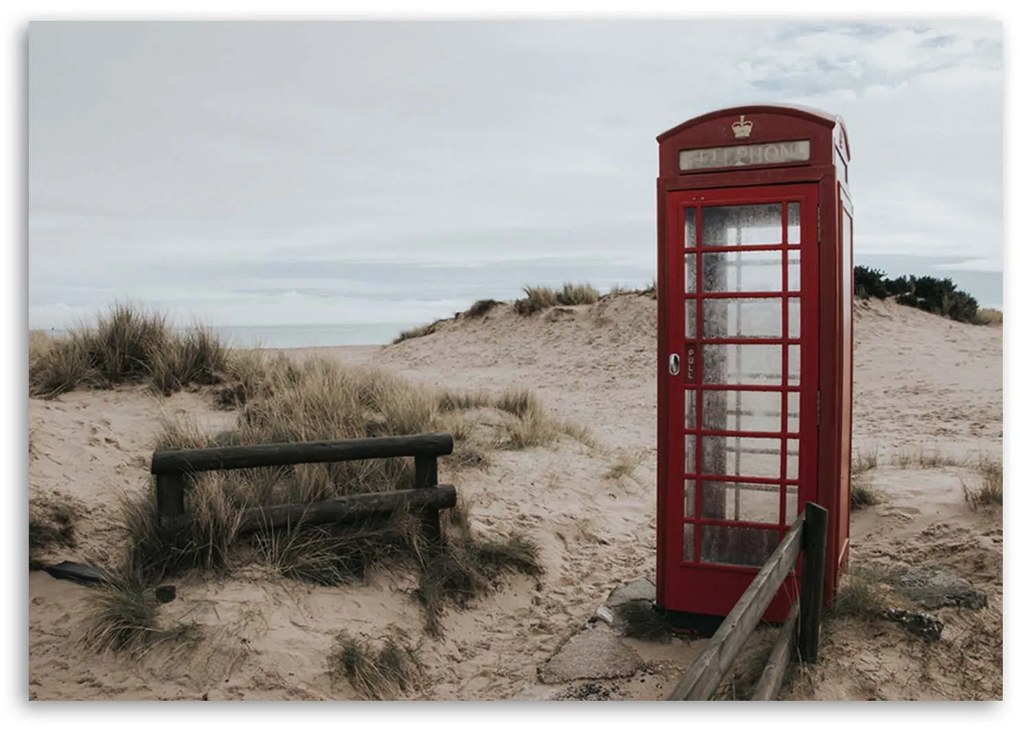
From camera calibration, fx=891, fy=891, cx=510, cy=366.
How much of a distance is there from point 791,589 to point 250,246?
4.25 metres

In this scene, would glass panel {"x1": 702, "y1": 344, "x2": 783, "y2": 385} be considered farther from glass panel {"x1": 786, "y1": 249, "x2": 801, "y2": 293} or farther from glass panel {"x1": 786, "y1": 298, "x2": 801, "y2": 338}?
glass panel {"x1": 786, "y1": 249, "x2": 801, "y2": 293}

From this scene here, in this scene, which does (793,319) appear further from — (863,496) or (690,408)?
(863,496)

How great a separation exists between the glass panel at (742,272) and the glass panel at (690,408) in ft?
1.64

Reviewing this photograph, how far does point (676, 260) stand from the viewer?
4246mm

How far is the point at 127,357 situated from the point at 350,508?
4.11m

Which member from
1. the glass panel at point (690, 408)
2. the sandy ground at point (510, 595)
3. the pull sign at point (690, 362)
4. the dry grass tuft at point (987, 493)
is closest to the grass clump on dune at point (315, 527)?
the sandy ground at point (510, 595)

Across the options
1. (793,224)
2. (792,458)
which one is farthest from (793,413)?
(793,224)

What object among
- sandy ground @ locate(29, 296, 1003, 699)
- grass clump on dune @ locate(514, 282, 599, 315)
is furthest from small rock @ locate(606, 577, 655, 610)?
grass clump on dune @ locate(514, 282, 599, 315)

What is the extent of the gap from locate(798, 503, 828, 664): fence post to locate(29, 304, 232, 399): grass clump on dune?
236 inches

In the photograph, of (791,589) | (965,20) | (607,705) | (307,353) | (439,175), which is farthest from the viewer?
(307,353)

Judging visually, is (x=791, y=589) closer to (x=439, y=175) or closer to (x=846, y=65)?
(x=846, y=65)

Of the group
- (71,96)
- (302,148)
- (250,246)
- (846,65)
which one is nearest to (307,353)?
(250,246)

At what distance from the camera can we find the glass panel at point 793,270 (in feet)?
13.6

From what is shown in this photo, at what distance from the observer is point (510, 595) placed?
5.39 meters
